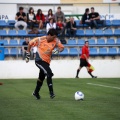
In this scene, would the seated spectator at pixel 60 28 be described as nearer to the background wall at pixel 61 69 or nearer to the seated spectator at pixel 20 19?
the seated spectator at pixel 20 19

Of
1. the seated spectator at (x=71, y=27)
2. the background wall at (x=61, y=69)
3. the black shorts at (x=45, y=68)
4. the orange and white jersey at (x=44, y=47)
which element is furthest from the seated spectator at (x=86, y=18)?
the black shorts at (x=45, y=68)

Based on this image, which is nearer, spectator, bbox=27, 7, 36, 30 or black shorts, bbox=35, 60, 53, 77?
black shorts, bbox=35, 60, 53, 77

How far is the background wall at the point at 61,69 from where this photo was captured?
Result: 103 ft

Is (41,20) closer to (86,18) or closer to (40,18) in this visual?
(40,18)

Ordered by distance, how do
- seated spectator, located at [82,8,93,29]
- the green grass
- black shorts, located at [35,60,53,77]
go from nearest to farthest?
the green grass, black shorts, located at [35,60,53,77], seated spectator, located at [82,8,93,29]

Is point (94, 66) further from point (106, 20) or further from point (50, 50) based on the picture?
point (50, 50)

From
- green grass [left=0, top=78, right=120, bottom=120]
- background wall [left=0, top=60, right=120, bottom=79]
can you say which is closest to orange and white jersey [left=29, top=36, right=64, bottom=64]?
green grass [left=0, top=78, right=120, bottom=120]

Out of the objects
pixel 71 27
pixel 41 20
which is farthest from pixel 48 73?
pixel 41 20

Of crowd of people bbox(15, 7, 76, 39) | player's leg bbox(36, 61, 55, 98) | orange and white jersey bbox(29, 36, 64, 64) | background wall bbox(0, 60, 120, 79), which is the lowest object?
background wall bbox(0, 60, 120, 79)

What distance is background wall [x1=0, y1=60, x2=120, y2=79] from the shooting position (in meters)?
31.5

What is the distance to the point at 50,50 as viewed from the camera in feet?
54.4

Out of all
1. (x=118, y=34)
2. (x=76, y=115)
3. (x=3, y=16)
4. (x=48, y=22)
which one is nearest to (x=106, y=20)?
(x=118, y=34)

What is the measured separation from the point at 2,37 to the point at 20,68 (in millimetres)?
4260

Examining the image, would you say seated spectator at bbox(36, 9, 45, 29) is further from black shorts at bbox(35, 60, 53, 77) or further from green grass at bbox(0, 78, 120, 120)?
green grass at bbox(0, 78, 120, 120)
